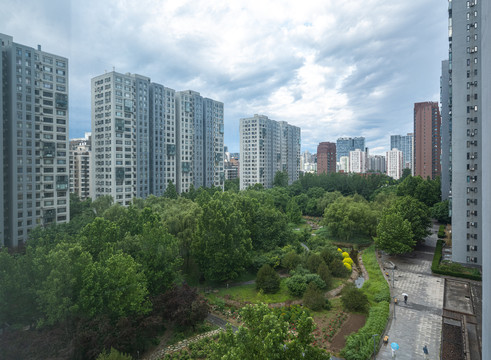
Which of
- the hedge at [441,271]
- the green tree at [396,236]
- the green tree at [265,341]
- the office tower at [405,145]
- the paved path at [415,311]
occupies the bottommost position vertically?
the paved path at [415,311]

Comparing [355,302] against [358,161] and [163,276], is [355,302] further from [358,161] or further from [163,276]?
[358,161]

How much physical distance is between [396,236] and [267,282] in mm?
12622

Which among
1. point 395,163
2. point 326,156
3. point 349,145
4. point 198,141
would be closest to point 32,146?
point 198,141

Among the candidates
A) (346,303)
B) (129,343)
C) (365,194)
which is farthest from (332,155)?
(129,343)

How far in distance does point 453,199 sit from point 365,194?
96.5ft

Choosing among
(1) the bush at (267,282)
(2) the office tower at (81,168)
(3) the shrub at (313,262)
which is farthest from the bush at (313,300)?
(2) the office tower at (81,168)

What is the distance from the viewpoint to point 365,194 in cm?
5247

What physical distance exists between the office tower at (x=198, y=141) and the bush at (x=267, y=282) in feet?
106

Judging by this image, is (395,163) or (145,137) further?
(395,163)

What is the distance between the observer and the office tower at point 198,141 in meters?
50.5

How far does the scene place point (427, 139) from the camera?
64062 mm

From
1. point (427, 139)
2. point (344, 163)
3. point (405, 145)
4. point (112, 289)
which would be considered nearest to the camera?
point (112, 289)

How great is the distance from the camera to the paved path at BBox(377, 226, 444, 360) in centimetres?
1250

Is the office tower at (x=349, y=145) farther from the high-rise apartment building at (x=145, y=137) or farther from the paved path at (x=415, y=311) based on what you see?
the paved path at (x=415, y=311)
